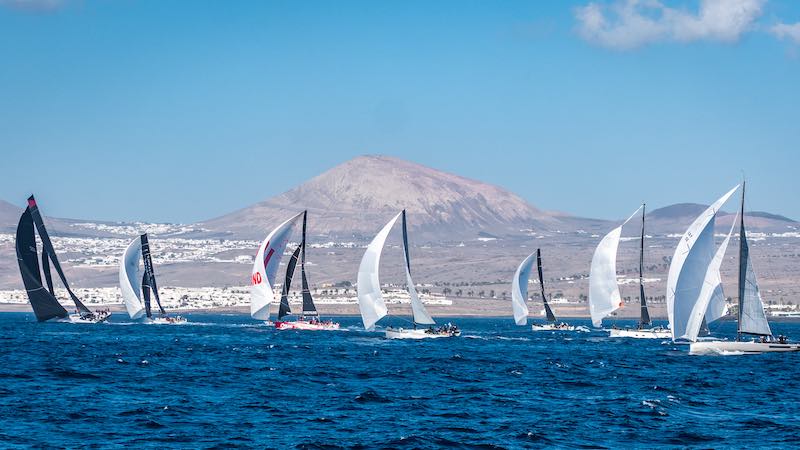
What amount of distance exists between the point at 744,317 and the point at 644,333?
44776 mm

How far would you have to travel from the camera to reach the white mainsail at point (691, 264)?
308ft

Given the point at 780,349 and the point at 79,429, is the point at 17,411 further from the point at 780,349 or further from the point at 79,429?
the point at 780,349

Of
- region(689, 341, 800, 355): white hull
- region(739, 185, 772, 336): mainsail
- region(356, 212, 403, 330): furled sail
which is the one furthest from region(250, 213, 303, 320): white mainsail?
region(739, 185, 772, 336): mainsail

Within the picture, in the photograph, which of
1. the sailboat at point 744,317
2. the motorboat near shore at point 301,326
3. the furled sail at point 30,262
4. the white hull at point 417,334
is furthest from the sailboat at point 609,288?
the furled sail at point 30,262

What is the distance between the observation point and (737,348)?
3745 inches

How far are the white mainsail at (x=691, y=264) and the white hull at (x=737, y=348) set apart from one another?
2465 mm

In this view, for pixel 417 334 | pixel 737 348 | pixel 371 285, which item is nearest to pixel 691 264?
pixel 737 348

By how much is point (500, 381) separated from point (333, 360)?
19.1 metres

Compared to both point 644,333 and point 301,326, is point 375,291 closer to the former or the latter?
point 301,326

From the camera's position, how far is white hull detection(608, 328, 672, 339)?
136 metres

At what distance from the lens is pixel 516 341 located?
130 m

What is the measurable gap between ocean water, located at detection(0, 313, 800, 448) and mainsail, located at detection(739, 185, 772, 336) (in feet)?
8.09

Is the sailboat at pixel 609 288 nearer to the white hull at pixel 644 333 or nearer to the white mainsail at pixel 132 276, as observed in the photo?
the white hull at pixel 644 333

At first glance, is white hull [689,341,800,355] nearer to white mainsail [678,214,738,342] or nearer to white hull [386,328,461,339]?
white mainsail [678,214,738,342]
